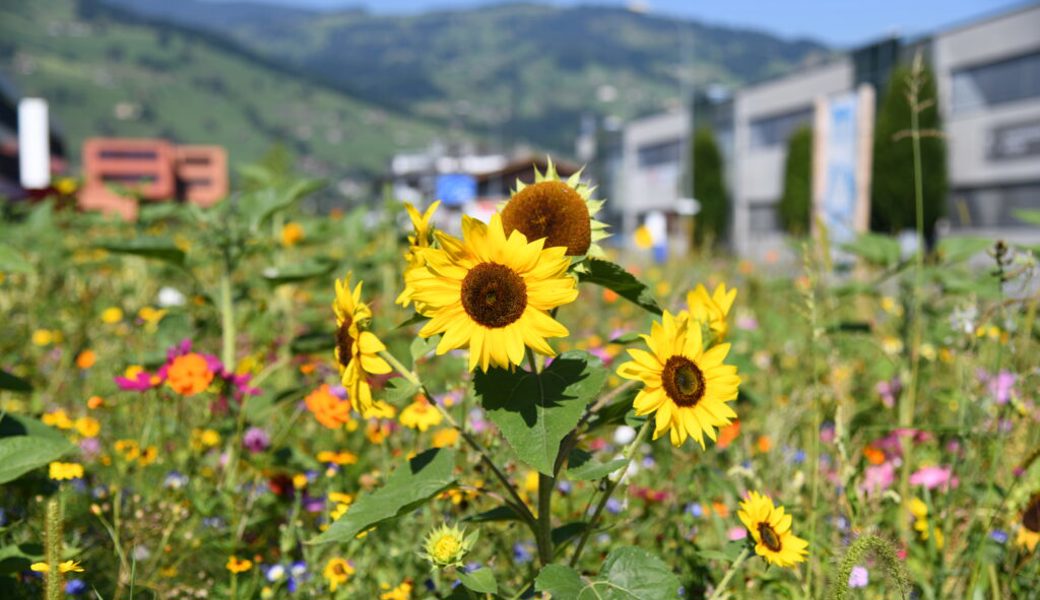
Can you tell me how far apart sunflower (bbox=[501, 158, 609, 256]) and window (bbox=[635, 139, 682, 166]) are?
49275 mm

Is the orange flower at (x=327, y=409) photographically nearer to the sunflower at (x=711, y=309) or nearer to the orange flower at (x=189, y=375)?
the orange flower at (x=189, y=375)

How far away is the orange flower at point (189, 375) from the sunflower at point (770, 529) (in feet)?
4.95

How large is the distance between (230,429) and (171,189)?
10369 cm

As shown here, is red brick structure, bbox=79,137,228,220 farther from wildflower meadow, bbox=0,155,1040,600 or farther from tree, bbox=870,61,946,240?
wildflower meadow, bbox=0,155,1040,600

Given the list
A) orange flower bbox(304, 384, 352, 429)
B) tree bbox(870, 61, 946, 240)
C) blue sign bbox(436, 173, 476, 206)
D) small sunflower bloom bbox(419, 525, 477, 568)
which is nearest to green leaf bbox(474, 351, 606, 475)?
small sunflower bloom bbox(419, 525, 477, 568)

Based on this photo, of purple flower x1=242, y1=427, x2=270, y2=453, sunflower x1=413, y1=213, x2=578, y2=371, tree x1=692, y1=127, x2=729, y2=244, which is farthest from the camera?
tree x1=692, y1=127, x2=729, y2=244

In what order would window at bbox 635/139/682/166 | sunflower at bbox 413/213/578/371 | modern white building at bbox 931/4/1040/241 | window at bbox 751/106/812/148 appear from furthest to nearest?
window at bbox 635/139/682/166 < window at bbox 751/106/812/148 < modern white building at bbox 931/4/1040/241 < sunflower at bbox 413/213/578/371

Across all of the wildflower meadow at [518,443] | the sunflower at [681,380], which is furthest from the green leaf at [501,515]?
the sunflower at [681,380]

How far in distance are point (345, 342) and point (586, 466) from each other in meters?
0.45

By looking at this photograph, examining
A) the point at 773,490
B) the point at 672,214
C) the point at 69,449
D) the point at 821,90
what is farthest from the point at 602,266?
the point at 672,214

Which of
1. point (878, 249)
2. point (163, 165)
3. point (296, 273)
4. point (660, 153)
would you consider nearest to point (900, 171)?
point (660, 153)

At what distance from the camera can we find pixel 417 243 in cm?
155

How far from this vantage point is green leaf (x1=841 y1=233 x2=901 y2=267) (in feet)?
11.1

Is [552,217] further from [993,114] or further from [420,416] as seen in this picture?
[993,114]
